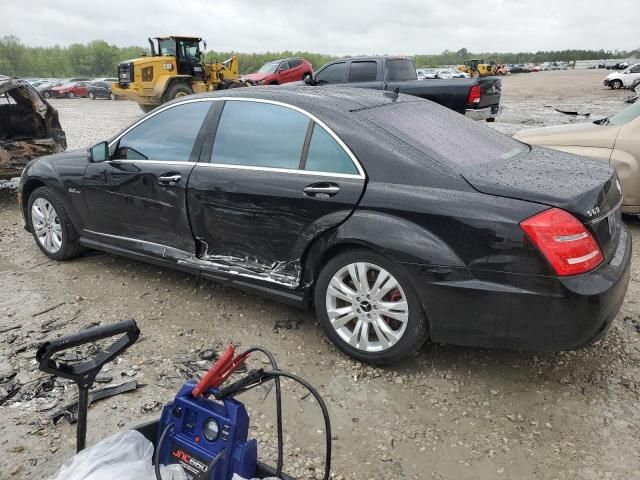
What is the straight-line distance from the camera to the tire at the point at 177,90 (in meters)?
18.3

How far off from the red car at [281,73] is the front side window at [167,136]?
18390 mm

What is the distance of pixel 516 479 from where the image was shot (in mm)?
2279

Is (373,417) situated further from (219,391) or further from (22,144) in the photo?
(22,144)

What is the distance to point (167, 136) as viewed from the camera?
12.9 ft

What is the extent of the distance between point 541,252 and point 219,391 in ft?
5.25

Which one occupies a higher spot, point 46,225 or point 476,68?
point 476,68

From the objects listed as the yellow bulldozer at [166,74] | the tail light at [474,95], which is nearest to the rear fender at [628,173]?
the tail light at [474,95]

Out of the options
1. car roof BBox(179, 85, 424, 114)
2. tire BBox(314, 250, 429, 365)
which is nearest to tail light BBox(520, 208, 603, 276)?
tire BBox(314, 250, 429, 365)

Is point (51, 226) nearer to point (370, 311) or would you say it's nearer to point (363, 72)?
point (370, 311)

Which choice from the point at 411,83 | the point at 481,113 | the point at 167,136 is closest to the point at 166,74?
the point at 411,83

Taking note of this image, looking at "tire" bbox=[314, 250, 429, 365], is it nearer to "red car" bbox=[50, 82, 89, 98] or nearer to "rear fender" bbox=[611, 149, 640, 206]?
"rear fender" bbox=[611, 149, 640, 206]

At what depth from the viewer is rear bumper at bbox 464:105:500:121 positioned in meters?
10.7

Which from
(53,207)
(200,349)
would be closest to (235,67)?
(53,207)

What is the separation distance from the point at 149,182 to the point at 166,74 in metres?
15.9
